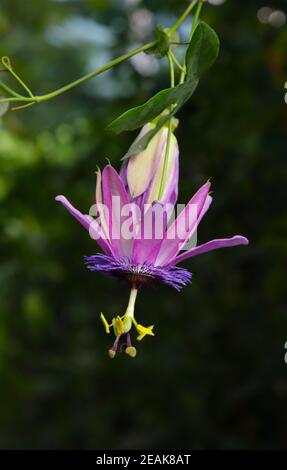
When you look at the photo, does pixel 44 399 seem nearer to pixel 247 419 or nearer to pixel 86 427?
pixel 86 427

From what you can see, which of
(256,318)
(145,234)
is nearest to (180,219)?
(145,234)

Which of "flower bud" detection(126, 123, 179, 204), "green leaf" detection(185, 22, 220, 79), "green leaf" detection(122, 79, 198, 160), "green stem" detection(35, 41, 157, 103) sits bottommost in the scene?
"flower bud" detection(126, 123, 179, 204)

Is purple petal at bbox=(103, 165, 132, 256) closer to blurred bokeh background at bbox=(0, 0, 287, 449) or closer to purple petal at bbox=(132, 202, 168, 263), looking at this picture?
purple petal at bbox=(132, 202, 168, 263)

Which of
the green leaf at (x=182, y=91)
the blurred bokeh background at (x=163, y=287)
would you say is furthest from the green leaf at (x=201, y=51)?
the blurred bokeh background at (x=163, y=287)

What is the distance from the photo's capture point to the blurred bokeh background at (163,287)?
1.47 metres

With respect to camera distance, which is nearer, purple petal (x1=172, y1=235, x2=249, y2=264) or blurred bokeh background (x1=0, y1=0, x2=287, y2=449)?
purple petal (x1=172, y1=235, x2=249, y2=264)

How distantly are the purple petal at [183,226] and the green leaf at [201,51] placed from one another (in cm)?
9

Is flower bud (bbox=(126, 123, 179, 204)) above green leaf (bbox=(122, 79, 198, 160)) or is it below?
below

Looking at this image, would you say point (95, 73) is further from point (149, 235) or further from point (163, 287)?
Result: point (163, 287)

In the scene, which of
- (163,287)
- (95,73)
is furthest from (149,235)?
(163,287)

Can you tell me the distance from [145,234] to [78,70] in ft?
6.99

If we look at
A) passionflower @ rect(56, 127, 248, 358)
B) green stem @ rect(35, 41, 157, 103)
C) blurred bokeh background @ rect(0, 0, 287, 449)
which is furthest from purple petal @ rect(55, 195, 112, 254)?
blurred bokeh background @ rect(0, 0, 287, 449)

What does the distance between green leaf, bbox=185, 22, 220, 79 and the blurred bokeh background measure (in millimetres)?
811

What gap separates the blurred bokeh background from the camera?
1.47 m
